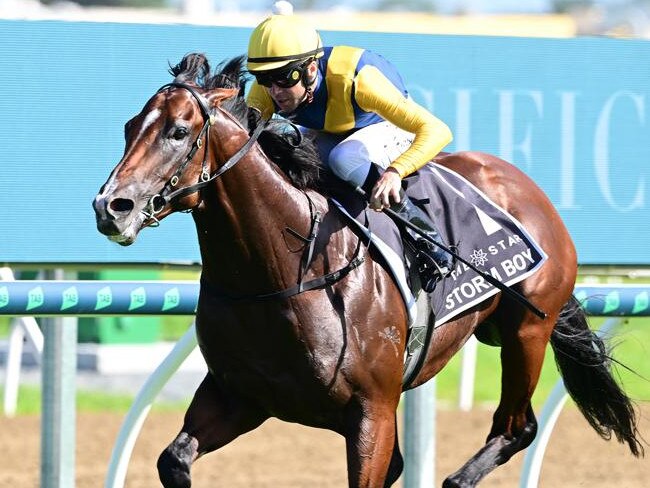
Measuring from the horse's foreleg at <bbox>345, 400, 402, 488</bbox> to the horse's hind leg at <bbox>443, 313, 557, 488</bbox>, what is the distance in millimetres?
736

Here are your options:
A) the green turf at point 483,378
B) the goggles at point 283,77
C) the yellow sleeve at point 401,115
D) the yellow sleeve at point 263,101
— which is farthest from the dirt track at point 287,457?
the goggles at point 283,77

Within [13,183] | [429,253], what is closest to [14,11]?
[13,183]

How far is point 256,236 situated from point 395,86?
2.14 feet

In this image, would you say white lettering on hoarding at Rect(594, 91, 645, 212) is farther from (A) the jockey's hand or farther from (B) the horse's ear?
(B) the horse's ear

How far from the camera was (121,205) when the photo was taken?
3125mm

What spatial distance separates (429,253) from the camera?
153 inches

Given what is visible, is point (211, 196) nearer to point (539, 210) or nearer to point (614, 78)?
point (539, 210)

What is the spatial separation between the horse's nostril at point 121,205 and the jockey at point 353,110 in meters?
0.62

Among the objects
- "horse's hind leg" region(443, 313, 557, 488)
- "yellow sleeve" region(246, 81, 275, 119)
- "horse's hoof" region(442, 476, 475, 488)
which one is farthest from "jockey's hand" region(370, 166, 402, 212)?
"horse's hoof" region(442, 476, 475, 488)

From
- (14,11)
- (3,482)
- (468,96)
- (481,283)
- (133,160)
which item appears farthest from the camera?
(3,482)

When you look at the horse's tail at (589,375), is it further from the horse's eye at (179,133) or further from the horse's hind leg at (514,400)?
the horse's eye at (179,133)

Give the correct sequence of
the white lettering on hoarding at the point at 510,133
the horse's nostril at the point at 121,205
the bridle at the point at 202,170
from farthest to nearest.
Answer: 1. the white lettering on hoarding at the point at 510,133
2. the bridle at the point at 202,170
3. the horse's nostril at the point at 121,205

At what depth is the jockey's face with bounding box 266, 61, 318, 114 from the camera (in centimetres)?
365

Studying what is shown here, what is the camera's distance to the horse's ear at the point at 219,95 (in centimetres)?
344
